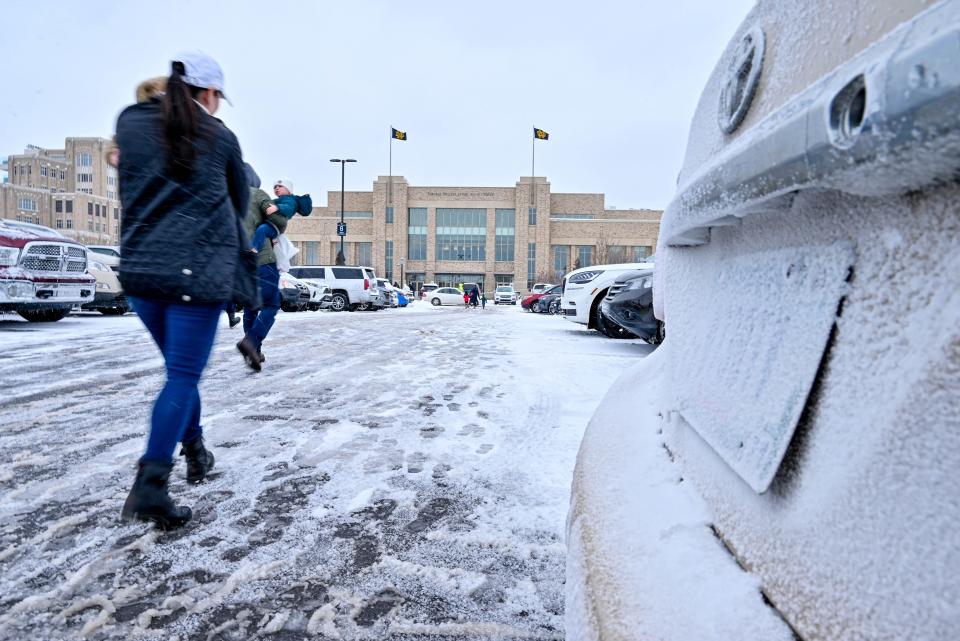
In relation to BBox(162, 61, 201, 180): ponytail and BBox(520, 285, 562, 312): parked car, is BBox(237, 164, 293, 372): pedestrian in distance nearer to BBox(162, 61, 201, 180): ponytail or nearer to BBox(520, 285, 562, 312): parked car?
BBox(162, 61, 201, 180): ponytail

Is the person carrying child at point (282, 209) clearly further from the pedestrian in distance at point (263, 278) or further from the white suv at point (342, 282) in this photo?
the white suv at point (342, 282)

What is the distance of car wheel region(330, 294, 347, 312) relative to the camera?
844 inches

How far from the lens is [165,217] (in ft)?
6.69

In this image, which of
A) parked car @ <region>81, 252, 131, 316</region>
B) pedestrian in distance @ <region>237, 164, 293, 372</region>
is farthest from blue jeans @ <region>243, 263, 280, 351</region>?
parked car @ <region>81, 252, 131, 316</region>

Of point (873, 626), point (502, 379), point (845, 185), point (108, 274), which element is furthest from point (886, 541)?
point (108, 274)

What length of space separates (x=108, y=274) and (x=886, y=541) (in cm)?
1439

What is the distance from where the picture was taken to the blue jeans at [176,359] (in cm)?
203

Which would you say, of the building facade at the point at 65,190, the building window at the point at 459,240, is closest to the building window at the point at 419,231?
the building window at the point at 459,240

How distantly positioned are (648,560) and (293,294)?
18.0m

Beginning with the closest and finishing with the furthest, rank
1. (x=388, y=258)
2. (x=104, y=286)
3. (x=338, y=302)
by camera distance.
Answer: (x=104, y=286) → (x=338, y=302) → (x=388, y=258)

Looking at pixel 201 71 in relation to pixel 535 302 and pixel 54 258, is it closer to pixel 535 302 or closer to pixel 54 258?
pixel 54 258

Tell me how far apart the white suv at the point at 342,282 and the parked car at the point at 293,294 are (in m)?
1.37

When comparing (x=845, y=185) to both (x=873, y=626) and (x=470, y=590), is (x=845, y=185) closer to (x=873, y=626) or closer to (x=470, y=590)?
(x=873, y=626)

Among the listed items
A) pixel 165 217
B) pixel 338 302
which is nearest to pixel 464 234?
pixel 338 302
